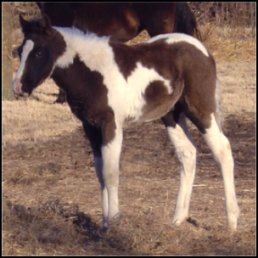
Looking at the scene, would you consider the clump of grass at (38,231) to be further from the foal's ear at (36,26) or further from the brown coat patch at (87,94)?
the foal's ear at (36,26)

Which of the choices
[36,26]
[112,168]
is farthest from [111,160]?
[36,26]

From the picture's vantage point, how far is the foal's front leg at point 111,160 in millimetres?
6824

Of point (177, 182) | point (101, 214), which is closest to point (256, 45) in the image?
point (177, 182)

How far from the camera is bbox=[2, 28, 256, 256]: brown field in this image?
6.67m

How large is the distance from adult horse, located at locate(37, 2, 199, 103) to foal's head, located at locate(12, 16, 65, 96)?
10.9 feet

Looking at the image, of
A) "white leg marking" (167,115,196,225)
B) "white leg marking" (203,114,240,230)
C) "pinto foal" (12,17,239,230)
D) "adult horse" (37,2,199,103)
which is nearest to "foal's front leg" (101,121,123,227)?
"pinto foal" (12,17,239,230)

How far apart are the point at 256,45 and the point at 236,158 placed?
8.86 metres

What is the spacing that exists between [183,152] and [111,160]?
838 mm

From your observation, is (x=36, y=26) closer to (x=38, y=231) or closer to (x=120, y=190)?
(x=38, y=231)

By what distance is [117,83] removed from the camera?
689 cm

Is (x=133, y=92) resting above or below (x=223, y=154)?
above

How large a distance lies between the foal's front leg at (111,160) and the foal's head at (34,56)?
57 cm

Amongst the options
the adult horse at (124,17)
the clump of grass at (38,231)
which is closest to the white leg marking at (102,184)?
the clump of grass at (38,231)

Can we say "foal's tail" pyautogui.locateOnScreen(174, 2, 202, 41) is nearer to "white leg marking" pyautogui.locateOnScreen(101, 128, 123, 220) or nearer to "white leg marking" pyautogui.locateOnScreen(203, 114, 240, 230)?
"white leg marking" pyautogui.locateOnScreen(203, 114, 240, 230)
